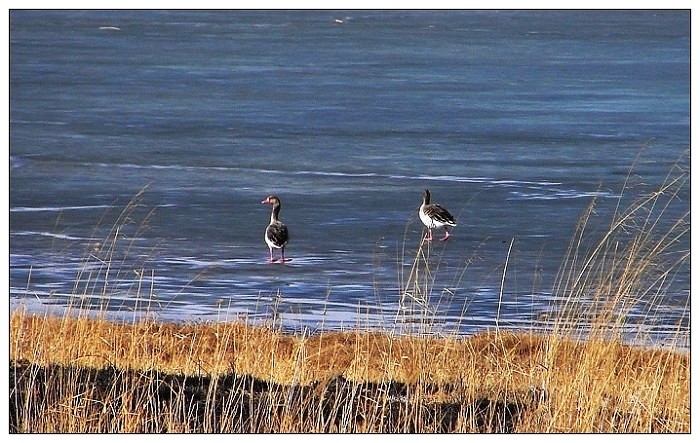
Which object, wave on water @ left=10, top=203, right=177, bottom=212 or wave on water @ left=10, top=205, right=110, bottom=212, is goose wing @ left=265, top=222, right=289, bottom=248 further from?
wave on water @ left=10, top=205, right=110, bottom=212

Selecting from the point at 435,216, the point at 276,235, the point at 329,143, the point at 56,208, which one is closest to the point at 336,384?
the point at 276,235

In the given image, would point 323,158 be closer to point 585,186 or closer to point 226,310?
point 585,186

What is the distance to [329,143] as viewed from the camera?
11.5m

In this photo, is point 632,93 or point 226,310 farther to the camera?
point 632,93

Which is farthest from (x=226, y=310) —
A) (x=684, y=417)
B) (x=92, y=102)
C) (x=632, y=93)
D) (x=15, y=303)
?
(x=632, y=93)

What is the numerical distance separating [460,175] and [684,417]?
481 cm

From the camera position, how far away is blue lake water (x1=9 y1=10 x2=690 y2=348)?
905 cm

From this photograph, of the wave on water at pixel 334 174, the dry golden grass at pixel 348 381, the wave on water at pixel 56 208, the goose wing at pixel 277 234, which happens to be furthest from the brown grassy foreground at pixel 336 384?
the wave on water at pixel 334 174

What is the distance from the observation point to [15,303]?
25.2ft

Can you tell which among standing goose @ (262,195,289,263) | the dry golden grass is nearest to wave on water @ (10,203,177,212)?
standing goose @ (262,195,289,263)

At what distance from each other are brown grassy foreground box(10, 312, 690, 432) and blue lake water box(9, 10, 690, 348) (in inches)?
55.3

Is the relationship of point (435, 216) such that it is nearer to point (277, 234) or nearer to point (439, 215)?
point (439, 215)

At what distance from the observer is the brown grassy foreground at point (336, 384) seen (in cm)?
620
